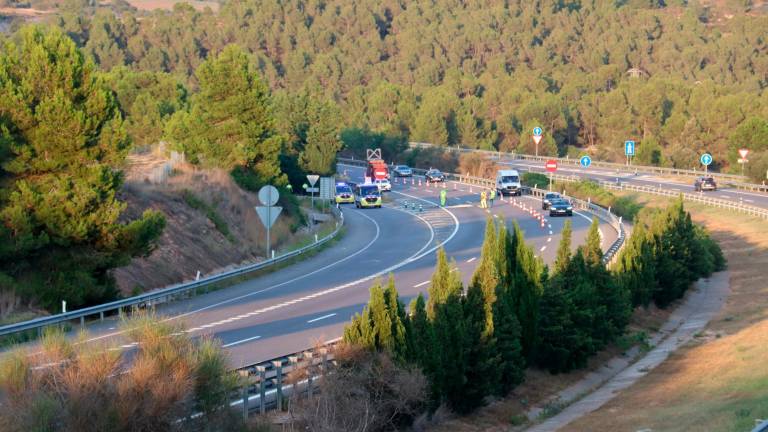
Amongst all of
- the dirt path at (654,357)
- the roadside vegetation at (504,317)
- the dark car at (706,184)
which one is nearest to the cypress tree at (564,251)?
the roadside vegetation at (504,317)

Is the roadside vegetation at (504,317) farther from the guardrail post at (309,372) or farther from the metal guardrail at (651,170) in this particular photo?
the metal guardrail at (651,170)

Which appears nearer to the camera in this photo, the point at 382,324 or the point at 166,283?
the point at 382,324

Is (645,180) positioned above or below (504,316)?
below

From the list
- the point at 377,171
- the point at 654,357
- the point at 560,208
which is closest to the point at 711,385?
the point at 654,357

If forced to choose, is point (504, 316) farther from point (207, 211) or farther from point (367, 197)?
point (367, 197)

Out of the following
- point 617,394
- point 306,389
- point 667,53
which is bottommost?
point 617,394

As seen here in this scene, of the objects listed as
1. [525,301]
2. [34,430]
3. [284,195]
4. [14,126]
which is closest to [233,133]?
[284,195]

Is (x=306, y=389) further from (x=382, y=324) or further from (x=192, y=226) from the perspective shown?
(x=192, y=226)
